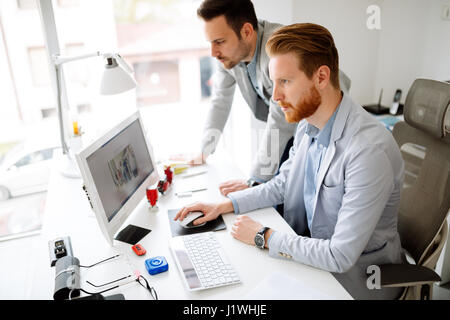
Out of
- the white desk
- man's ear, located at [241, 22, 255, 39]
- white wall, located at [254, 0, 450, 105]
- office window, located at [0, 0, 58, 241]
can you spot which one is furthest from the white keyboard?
white wall, located at [254, 0, 450, 105]

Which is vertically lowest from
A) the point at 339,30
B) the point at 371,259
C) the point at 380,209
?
the point at 371,259

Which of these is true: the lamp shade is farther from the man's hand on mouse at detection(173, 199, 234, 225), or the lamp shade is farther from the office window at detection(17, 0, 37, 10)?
the office window at detection(17, 0, 37, 10)

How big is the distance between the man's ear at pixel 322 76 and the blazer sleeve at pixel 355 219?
241 mm

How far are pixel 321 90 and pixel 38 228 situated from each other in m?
2.10

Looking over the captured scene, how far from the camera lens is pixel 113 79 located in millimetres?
1606

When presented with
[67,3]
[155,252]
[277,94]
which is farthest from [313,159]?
[67,3]

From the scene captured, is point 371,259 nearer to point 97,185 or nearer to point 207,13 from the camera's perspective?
point 97,185

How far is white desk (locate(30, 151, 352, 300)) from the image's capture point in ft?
3.44

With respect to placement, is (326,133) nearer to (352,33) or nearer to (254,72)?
(254,72)

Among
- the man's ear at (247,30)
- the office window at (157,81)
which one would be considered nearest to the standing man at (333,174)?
the man's ear at (247,30)

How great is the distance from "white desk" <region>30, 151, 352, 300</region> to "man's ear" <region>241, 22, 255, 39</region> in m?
0.68
